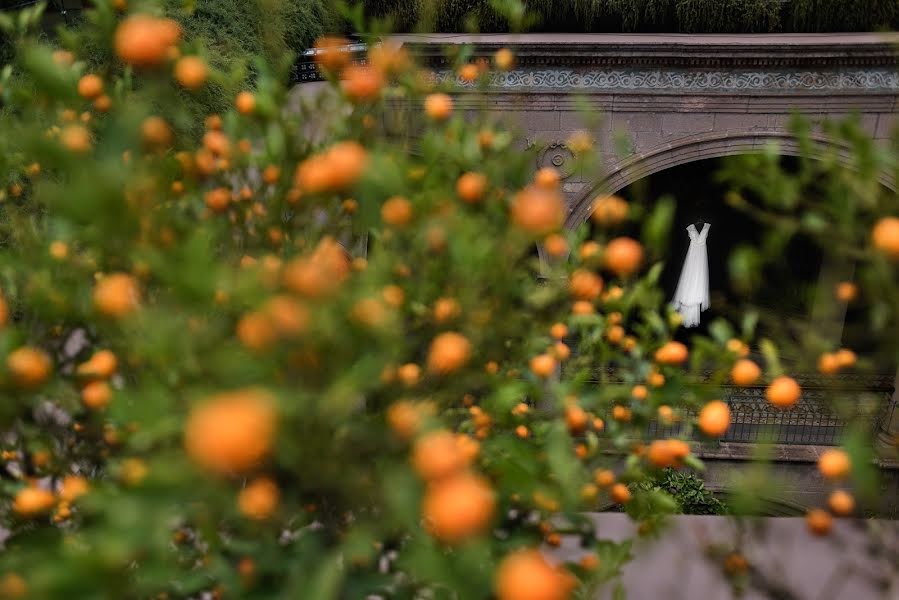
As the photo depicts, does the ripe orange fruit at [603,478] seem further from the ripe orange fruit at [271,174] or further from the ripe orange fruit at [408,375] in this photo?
the ripe orange fruit at [271,174]

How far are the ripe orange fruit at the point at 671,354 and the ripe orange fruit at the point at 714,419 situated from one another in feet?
0.29

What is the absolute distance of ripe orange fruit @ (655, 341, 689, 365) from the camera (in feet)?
3.20

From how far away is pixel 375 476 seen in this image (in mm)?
733

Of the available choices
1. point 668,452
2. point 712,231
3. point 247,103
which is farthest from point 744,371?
point 712,231

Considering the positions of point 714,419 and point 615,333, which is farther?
point 615,333

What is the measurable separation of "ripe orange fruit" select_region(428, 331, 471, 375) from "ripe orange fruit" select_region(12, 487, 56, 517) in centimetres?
53

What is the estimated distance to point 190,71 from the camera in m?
0.83

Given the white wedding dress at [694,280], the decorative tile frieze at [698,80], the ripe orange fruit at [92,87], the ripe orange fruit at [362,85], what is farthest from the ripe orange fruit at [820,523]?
the white wedding dress at [694,280]

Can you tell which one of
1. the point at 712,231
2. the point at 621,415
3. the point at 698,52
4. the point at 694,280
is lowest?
the point at 694,280

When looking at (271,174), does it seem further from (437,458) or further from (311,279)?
(437,458)

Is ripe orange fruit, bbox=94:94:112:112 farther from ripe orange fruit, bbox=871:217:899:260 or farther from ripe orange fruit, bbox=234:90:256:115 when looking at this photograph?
ripe orange fruit, bbox=871:217:899:260

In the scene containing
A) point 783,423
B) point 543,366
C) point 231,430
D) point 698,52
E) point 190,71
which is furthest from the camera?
point 783,423

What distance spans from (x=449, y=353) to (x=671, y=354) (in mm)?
435

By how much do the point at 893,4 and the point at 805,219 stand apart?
19.8 feet
